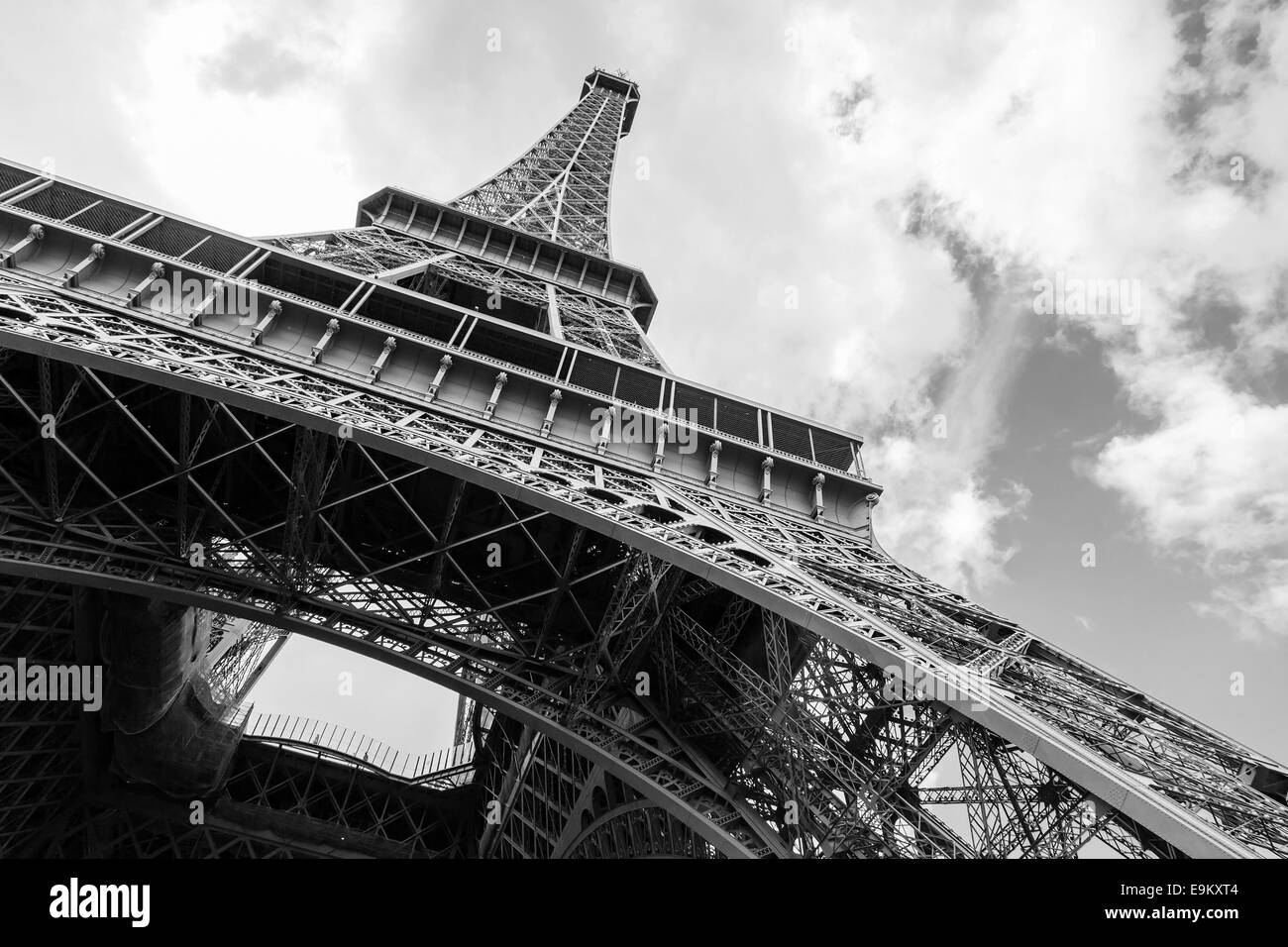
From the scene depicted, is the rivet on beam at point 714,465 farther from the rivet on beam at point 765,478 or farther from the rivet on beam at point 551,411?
the rivet on beam at point 551,411

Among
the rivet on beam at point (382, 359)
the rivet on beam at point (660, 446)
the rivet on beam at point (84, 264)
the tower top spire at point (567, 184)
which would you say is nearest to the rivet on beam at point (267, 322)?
the rivet on beam at point (382, 359)

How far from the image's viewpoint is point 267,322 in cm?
1670

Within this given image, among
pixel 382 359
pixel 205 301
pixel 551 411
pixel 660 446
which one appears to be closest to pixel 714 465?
pixel 660 446

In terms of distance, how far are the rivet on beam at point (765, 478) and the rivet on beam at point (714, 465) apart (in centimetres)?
100

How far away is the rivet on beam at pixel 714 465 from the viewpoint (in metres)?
17.4

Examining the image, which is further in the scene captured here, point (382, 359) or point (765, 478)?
point (765, 478)

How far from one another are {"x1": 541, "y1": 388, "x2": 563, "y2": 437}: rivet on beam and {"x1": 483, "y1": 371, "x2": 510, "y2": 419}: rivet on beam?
3.51ft

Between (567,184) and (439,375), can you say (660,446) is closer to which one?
(439,375)

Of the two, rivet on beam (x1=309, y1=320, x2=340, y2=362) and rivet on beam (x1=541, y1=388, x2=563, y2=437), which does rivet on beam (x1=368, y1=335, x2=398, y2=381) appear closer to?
rivet on beam (x1=309, y1=320, x2=340, y2=362)

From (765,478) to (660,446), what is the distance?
244cm

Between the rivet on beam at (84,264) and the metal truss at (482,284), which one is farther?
the metal truss at (482,284)
